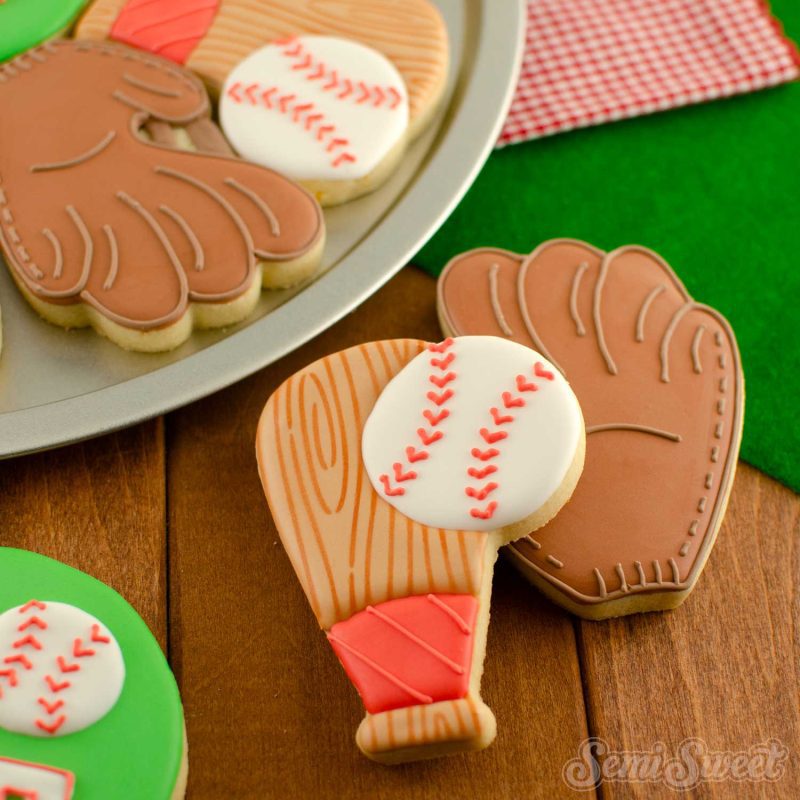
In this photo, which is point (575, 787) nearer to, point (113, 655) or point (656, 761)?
point (656, 761)

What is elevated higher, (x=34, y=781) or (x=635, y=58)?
(x=635, y=58)

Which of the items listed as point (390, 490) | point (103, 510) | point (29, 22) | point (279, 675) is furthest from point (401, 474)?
point (29, 22)

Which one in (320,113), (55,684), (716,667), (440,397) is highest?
(320,113)

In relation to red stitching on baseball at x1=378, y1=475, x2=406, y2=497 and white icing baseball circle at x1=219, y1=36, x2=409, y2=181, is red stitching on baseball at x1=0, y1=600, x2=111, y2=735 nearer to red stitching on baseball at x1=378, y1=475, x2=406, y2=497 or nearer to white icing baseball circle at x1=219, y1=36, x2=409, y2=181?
red stitching on baseball at x1=378, y1=475, x2=406, y2=497

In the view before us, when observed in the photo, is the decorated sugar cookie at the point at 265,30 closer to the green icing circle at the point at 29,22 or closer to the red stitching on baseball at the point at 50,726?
the green icing circle at the point at 29,22

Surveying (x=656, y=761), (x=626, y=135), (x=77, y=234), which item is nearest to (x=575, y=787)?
(x=656, y=761)

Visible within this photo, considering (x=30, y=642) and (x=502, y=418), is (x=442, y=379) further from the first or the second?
(x=30, y=642)
